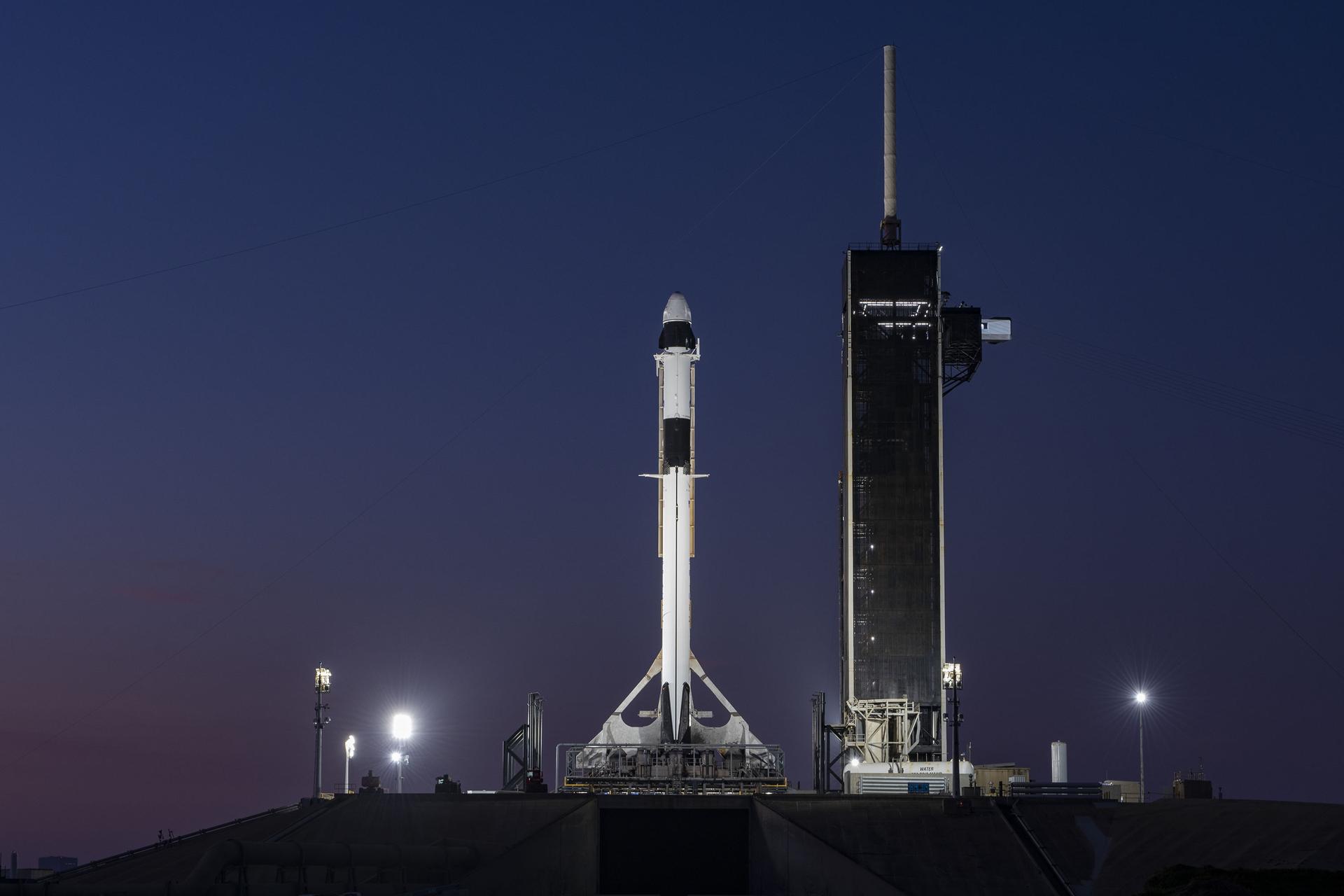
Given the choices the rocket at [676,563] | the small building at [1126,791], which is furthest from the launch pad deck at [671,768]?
the small building at [1126,791]

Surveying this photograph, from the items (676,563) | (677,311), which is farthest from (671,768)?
(677,311)

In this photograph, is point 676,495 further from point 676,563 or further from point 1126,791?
point 1126,791

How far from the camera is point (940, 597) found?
77.8 meters

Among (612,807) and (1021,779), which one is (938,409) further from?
(612,807)

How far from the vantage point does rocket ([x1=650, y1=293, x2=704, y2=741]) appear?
73.5 meters

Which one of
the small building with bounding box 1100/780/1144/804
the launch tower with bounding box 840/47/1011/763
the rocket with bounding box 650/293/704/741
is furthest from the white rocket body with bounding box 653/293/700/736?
the small building with bounding box 1100/780/1144/804

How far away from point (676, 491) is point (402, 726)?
52.0 feet

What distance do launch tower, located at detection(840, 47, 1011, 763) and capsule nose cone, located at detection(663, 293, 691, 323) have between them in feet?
27.4

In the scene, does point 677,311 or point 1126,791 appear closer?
point 1126,791

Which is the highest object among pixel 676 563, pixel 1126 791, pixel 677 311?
pixel 677 311

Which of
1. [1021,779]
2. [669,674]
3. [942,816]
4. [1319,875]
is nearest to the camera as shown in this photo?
[1319,875]

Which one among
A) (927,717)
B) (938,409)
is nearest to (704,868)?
(927,717)

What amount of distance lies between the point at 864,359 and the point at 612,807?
29.6 meters

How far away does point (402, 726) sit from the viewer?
227 ft
